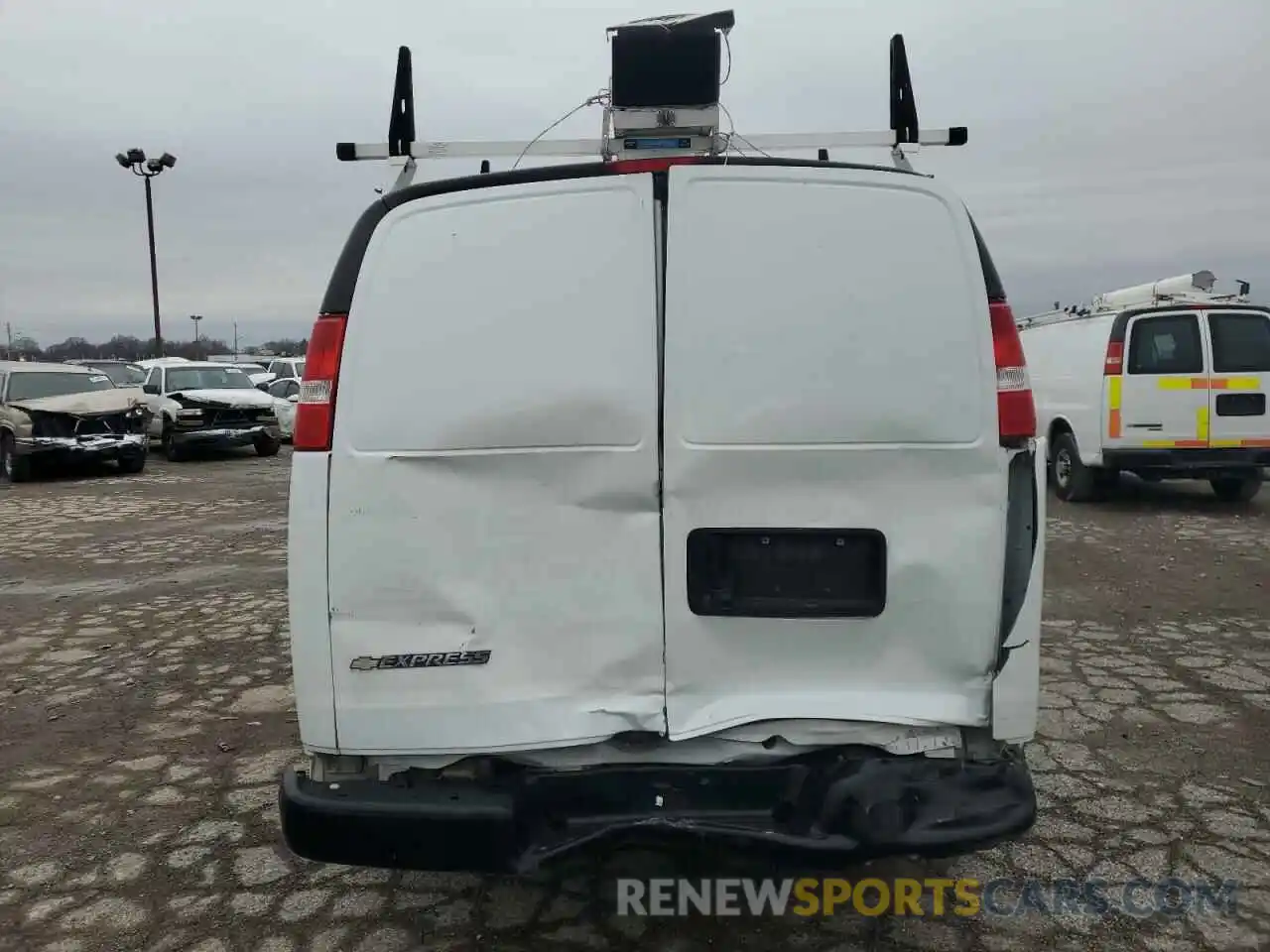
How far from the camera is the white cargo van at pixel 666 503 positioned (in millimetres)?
2557

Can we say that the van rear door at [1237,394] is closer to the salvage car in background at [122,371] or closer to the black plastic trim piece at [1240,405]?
the black plastic trim piece at [1240,405]

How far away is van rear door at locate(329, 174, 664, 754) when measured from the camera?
2.56 metres

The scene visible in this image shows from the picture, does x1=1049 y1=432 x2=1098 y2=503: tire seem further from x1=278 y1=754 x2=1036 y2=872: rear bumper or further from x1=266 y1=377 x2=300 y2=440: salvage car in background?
x1=266 y1=377 x2=300 y2=440: salvage car in background

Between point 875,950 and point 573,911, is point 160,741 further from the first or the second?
point 875,950

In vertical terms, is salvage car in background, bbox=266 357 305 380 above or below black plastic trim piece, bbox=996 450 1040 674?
above

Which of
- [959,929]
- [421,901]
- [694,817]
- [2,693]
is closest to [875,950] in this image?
[959,929]

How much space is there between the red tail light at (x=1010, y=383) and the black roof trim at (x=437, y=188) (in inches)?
7.8

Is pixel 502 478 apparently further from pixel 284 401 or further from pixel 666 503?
pixel 284 401

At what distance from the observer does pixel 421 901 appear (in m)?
3.21

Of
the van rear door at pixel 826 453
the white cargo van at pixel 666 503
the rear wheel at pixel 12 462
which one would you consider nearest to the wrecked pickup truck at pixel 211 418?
the rear wheel at pixel 12 462

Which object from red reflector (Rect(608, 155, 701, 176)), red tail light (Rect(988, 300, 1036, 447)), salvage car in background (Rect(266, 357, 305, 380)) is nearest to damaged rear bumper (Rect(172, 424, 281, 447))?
salvage car in background (Rect(266, 357, 305, 380))

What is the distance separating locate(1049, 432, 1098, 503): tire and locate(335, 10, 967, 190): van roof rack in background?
833 cm

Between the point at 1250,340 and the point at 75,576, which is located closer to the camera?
the point at 75,576

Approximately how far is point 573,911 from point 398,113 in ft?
9.06
